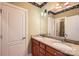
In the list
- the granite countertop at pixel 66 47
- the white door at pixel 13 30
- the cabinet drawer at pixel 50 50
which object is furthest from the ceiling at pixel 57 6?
A: the cabinet drawer at pixel 50 50

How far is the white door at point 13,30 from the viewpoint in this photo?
1.72 m

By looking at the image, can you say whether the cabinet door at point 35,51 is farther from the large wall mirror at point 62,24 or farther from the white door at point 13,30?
the large wall mirror at point 62,24

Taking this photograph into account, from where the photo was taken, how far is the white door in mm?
1724

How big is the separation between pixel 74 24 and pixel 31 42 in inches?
36.7

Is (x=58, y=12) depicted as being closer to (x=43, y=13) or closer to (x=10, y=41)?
(x=43, y=13)

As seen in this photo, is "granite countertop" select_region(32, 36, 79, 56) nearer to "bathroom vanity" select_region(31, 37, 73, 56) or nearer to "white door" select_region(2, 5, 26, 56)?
Answer: "bathroom vanity" select_region(31, 37, 73, 56)

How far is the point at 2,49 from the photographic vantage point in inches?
70.0

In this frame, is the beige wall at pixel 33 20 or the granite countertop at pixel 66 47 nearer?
the granite countertop at pixel 66 47

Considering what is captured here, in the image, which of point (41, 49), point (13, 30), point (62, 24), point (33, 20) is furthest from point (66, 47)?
point (13, 30)

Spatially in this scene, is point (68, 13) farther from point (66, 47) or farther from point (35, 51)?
point (35, 51)

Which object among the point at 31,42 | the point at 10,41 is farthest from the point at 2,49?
the point at 31,42

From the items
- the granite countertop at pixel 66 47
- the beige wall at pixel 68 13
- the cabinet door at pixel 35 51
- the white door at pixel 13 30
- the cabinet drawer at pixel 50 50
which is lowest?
the cabinet door at pixel 35 51

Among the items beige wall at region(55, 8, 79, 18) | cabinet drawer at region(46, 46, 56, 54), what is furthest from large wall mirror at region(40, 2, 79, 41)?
cabinet drawer at region(46, 46, 56, 54)

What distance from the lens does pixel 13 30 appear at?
177 centimetres
